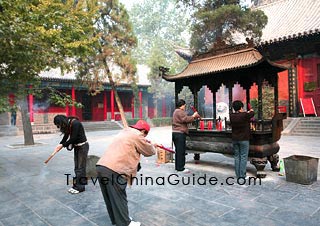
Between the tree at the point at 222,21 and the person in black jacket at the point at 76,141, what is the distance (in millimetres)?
7866

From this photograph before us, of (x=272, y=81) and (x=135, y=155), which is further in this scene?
(x=272, y=81)

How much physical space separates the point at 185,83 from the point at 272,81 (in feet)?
7.77

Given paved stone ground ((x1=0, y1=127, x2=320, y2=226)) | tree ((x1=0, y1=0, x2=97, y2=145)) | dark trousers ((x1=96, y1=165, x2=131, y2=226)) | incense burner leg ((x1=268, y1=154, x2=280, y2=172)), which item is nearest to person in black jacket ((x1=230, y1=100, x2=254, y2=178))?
paved stone ground ((x1=0, y1=127, x2=320, y2=226))

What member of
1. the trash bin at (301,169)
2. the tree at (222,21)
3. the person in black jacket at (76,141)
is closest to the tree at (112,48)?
the tree at (222,21)

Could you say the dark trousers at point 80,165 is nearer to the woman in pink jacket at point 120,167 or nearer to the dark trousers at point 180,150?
the woman in pink jacket at point 120,167

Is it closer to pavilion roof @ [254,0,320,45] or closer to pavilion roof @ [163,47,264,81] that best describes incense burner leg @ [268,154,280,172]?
pavilion roof @ [163,47,264,81]

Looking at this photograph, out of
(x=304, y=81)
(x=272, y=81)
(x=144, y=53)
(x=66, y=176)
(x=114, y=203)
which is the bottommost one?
(x=66, y=176)

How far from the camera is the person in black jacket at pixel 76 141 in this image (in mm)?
4662

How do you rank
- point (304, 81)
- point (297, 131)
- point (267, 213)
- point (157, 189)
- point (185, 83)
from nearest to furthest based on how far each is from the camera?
point (267, 213)
point (157, 189)
point (185, 83)
point (297, 131)
point (304, 81)

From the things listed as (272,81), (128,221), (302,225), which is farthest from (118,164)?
(272,81)

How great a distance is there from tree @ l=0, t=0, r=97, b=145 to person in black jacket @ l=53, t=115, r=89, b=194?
2.06 metres

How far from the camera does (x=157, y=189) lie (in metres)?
5.00

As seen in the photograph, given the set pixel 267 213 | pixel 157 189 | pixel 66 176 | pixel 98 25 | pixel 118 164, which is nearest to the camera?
pixel 118 164

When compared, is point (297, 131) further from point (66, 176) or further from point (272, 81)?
point (66, 176)
